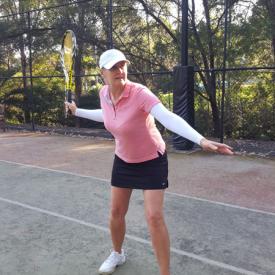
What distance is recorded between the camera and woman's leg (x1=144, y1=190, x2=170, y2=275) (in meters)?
2.99

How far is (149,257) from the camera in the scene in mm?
3842

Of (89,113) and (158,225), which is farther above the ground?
(89,113)

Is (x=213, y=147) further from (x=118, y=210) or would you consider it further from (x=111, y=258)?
(x=111, y=258)

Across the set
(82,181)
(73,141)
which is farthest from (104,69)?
(73,141)

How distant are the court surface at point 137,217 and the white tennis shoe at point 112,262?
0.06m

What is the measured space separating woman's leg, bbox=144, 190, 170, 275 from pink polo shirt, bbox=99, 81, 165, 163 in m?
0.27

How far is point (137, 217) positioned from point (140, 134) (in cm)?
210

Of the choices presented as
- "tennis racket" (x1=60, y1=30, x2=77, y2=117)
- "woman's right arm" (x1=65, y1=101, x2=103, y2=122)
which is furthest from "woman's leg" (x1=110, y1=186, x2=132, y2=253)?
"tennis racket" (x1=60, y1=30, x2=77, y2=117)

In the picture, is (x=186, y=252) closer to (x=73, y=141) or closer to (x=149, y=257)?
(x=149, y=257)

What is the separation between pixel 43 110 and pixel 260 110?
28.4 feet

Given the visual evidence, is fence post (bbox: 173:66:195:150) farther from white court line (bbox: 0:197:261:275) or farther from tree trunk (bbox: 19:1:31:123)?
tree trunk (bbox: 19:1:31:123)

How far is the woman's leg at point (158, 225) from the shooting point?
118 inches

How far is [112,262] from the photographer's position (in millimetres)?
3605

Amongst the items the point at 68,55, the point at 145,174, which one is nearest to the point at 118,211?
the point at 145,174
